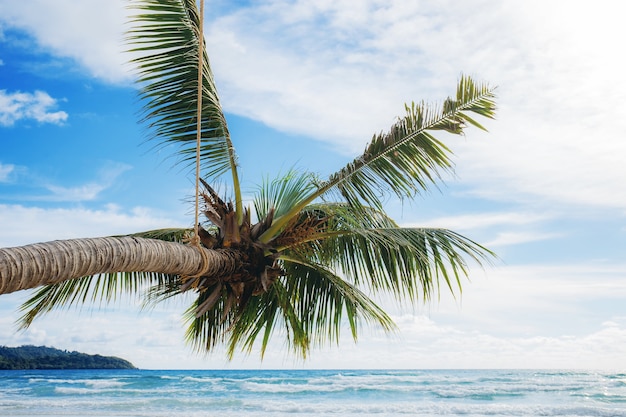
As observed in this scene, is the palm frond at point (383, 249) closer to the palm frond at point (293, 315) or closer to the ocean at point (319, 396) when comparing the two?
the palm frond at point (293, 315)

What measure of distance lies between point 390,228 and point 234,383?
771 inches

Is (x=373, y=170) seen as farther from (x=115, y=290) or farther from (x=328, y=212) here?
(x=115, y=290)

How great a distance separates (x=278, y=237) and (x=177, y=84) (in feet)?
5.12

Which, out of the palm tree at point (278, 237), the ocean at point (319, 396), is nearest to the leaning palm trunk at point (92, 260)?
the palm tree at point (278, 237)

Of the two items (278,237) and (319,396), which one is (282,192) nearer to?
(278,237)

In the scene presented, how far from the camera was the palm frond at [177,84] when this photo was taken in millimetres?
5262

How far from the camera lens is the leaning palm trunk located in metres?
2.88

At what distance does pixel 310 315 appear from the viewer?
6262mm

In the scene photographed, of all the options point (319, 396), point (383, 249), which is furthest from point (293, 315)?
point (319, 396)

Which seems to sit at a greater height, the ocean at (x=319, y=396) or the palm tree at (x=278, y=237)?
the palm tree at (x=278, y=237)

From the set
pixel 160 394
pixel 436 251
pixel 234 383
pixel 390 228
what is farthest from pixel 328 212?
pixel 234 383

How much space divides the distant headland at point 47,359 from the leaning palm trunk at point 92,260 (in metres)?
32.2

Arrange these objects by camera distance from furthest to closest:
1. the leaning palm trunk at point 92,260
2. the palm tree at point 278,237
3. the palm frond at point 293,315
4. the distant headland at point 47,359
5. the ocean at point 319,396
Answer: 1. the distant headland at point 47,359
2. the ocean at point 319,396
3. the palm frond at point 293,315
4. the palm tree at point 278,237
5. the leaning palm trunk at point 92,260

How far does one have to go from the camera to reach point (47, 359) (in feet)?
111
